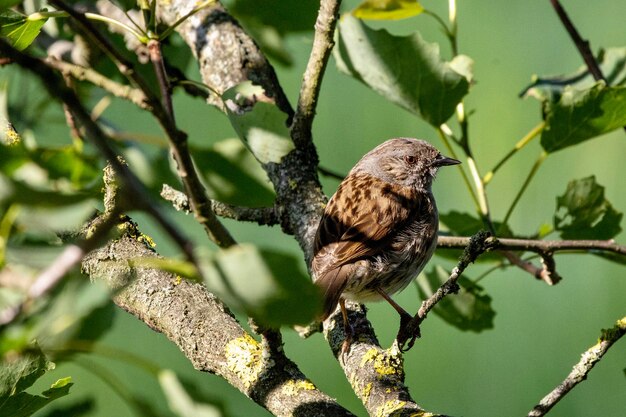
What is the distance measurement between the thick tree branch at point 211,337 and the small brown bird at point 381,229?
0.53 m

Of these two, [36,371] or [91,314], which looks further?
[36,371]

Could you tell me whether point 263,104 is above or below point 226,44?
below

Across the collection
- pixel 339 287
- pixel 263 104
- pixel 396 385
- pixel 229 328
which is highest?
pixel 263 104

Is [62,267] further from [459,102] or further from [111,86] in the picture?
[459,102]

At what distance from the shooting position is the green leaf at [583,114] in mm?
2664

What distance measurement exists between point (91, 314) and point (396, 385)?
1280 mm

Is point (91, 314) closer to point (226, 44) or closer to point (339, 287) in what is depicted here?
point (339, 287)

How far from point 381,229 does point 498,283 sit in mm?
2164

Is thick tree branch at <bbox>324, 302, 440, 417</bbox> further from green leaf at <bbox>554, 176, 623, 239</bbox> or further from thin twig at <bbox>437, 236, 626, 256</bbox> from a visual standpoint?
green leaf at <bbox>554, 176, 623, 239</bbox>

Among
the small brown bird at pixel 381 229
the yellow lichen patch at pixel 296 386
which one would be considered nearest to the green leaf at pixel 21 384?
the yellow lichen patch at pixel 296 386

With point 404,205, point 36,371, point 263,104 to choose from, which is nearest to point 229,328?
point 263,104

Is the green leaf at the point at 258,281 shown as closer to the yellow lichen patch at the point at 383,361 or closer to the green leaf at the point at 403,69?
the yellow lichen patch at the point at 383,361

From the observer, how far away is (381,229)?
3389mm

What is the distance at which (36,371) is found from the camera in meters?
1.22
